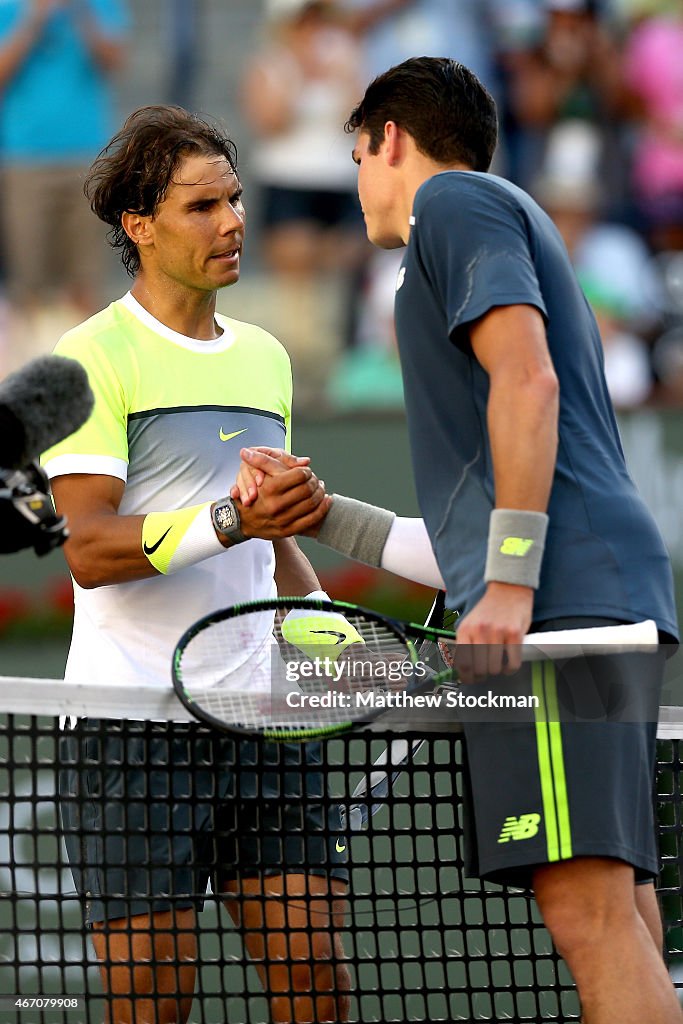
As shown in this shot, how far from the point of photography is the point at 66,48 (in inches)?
265

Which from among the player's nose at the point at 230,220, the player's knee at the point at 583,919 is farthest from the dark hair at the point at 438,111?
the player's knee at the point at 583,919

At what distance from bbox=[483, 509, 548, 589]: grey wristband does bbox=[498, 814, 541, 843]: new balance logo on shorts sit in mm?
357

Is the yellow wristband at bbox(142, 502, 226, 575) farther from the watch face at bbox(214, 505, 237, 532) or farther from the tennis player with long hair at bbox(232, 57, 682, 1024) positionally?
the tennis player with long hair at bbox(232, 57, 682, 1024)

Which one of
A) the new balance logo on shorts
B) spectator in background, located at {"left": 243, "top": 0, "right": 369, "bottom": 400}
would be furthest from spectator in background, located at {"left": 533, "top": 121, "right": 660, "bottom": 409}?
the new balance logo on shorts

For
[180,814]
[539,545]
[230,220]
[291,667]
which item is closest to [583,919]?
[539,545]

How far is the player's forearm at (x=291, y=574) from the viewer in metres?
3.30

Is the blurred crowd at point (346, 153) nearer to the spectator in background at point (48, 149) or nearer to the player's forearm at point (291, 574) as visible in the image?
the spectator in background at point (48, 149)

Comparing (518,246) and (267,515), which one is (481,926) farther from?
(518,246)

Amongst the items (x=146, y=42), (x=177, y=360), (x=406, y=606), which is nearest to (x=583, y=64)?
(x=146, y=42)

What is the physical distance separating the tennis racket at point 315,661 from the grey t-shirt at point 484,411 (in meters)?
0.08

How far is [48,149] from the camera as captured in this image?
261 inches

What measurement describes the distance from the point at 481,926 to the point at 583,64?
533cm

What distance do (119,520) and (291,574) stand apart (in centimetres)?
52

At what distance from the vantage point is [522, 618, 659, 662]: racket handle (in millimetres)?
2404
